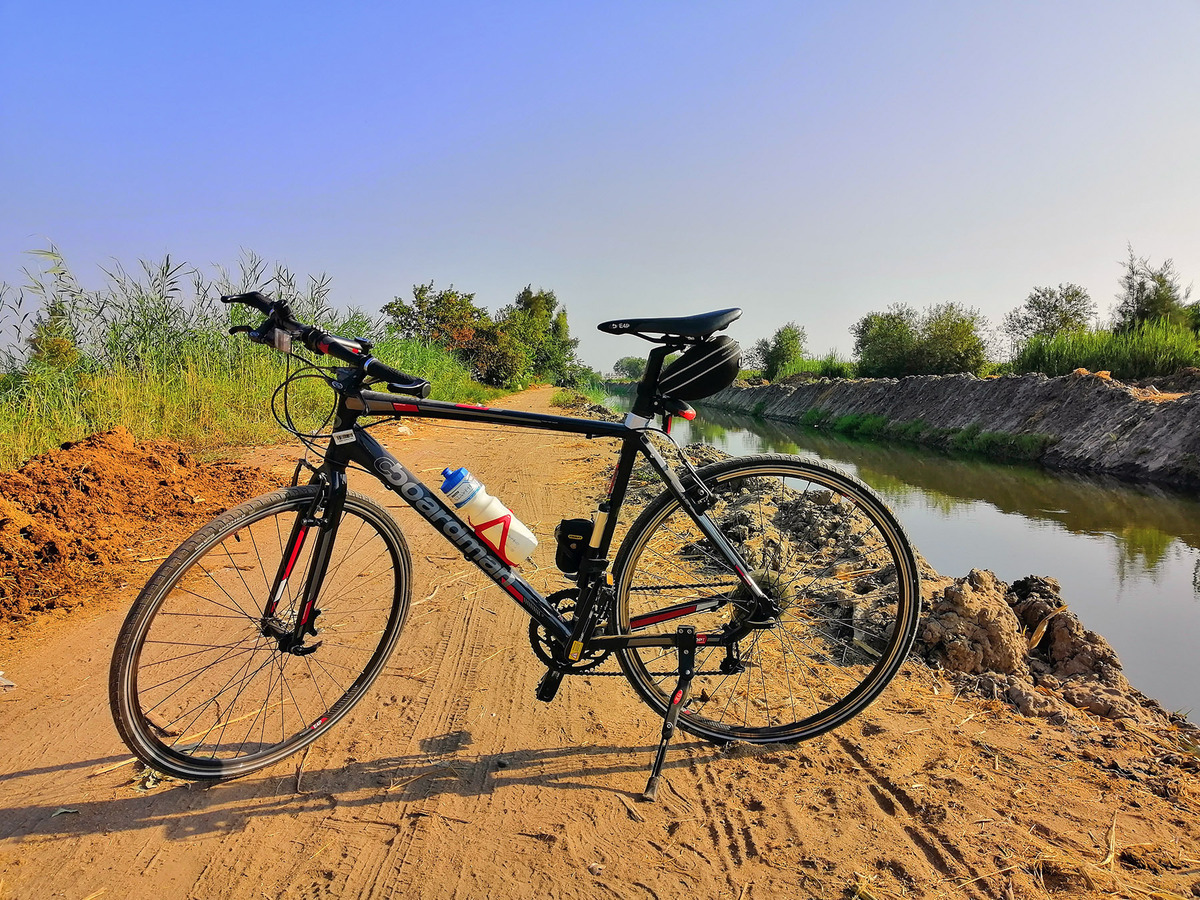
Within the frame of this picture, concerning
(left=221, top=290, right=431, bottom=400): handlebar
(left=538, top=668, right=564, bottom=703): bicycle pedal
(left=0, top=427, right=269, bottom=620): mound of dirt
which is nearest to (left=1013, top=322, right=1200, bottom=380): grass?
(left=538, top=668, right=564, bottom=703): bicycle pedal

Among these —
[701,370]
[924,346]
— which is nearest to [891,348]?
[924,346]

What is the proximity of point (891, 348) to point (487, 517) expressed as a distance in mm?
33872

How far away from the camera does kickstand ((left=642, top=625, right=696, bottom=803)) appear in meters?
2.08

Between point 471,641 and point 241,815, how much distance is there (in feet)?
4.33

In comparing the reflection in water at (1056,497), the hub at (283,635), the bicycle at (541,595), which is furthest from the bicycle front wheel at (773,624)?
the reflection in water at (1056,497)

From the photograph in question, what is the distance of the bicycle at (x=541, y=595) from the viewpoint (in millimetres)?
2037

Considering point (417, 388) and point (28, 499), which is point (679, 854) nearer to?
point (417, 388)

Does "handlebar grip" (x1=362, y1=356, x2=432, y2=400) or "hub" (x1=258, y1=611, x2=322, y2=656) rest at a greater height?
"handlebar grip" (x1=362, y1=356, x2=432, y2=400)

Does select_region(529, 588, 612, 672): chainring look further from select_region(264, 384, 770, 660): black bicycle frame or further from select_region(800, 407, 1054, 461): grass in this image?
select_region(800, 407, 1054, 461): grass

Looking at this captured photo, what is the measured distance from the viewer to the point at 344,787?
204cm

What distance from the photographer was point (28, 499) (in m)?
3.97

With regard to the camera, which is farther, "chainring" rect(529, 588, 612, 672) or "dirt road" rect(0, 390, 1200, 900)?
"chainring" rect(529, 588, 612, 672)

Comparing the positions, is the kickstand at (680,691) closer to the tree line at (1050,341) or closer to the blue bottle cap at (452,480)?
the blue bottle cap at (452,480)

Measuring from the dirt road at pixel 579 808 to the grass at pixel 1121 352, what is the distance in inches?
744
